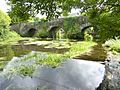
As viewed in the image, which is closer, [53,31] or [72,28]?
[72,28]

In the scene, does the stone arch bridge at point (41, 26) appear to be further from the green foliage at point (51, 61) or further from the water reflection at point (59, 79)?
the water reflection at point (59, 79)

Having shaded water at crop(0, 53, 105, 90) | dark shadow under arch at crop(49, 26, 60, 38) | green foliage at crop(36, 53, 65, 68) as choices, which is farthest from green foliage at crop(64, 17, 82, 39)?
shaded water at crop(0, 53, 105, 90)

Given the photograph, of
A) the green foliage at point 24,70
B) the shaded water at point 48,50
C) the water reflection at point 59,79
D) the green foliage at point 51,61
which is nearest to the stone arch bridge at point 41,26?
the shaded water at point 48,50

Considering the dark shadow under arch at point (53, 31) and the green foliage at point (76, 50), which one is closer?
the green foliage at point (76, 50)

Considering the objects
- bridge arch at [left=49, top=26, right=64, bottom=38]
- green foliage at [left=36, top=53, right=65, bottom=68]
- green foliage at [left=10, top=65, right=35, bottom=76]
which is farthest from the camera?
bridge arch at [left=49, top=26, right=64, bottom=38]

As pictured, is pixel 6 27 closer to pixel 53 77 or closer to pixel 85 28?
pixel 85 28

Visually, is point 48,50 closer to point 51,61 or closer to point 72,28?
point 51,61

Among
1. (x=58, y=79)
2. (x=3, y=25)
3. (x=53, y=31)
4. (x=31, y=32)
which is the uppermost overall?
(x=3, y=25)

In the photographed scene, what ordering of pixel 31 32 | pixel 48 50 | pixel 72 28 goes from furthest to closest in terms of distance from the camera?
1. pixel 31 32
2. pixel 72 28
3. pixel 48 50

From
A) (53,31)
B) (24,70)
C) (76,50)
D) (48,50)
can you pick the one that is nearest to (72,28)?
(53,31)

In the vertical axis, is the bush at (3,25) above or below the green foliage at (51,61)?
above

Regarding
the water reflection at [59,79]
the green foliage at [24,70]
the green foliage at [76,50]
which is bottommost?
the green foliage at [76,50]

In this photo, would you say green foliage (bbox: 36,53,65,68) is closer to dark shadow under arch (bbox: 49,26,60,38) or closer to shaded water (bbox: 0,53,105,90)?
shaded water (bbox: 0,53,105,90)

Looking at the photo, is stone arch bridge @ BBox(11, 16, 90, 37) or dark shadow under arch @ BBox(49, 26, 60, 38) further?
dark shadow under arch @ BBox(49, 26, 60, 38)
